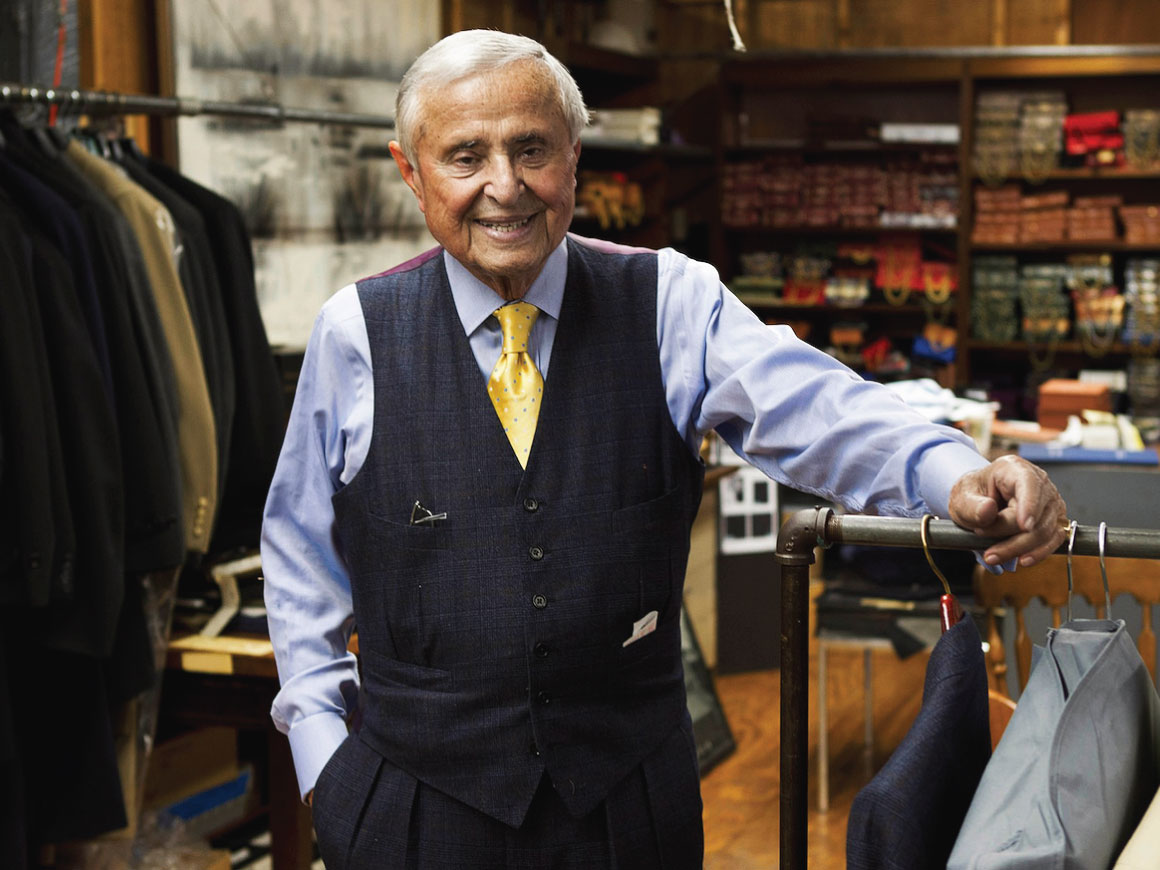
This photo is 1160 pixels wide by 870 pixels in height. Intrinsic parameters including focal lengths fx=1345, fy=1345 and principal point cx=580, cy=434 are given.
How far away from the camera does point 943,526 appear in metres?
1.04

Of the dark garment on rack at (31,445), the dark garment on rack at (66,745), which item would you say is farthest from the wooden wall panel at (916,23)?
the dark garment on rack at (66,745)

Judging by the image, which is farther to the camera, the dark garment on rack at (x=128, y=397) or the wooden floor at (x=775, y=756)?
the wooden floor at (x=775, y=756)

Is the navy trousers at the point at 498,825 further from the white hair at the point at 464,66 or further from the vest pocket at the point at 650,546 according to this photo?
the white hair at the point at 464,66

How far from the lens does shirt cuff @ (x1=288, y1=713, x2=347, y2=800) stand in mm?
1539

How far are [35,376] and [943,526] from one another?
1.72m

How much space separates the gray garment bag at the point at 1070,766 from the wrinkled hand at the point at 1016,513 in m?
0.07

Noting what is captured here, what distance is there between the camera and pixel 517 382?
146 centimetres

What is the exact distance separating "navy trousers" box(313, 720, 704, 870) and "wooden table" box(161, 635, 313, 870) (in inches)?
39.7

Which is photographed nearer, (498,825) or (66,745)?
(498,825)

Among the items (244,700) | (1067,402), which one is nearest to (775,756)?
(1067,402)

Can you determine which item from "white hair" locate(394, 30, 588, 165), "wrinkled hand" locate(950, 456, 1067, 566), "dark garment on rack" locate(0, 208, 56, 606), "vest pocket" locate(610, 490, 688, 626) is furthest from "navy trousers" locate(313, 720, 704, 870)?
"dark garment on rack" locate(0, 208, 56, 606)

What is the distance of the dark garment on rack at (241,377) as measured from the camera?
2945 millimetres

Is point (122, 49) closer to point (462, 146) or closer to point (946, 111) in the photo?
point (462, 146)

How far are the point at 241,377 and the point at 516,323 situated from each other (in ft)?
5.34
